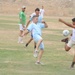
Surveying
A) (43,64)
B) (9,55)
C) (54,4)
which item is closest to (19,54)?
(9,55)

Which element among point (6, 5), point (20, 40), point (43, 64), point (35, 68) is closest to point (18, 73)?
point (35, 68)

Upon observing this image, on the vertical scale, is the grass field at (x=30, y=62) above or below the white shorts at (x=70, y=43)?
below

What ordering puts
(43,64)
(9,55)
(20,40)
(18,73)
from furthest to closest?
(20,40), (9,55), (43,64), (18,73)

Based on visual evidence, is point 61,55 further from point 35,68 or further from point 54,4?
point 54,4

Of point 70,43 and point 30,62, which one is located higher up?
point 70,43

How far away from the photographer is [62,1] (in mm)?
95312

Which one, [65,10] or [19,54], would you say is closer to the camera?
[19,54]

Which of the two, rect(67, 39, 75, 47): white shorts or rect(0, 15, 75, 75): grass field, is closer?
rect(0, 15, 75, 75): grass field

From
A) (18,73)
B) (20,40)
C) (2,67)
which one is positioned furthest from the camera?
(20,40)

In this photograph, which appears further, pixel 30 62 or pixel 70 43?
pixel 30 62

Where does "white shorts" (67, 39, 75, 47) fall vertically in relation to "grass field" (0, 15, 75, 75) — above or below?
above

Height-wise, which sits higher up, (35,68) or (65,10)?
(35,68)

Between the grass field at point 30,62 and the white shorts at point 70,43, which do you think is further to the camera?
the white shorts at point 70,43

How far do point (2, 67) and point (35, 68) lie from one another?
1124mm
